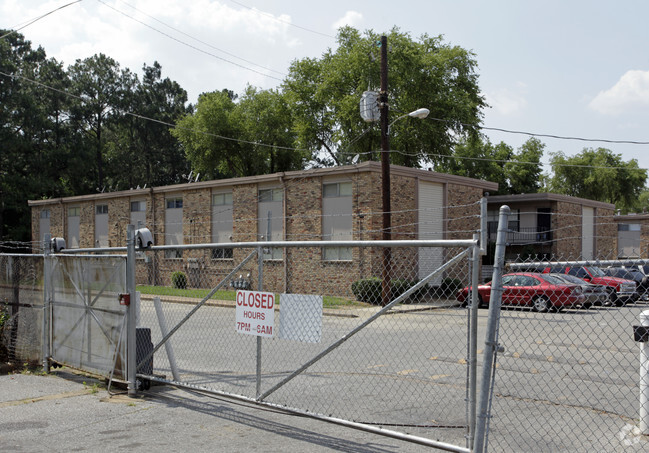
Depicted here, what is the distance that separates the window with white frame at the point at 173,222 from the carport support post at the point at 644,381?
29.4 metres

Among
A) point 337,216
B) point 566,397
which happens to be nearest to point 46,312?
point 566,397

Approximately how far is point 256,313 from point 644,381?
154 inches

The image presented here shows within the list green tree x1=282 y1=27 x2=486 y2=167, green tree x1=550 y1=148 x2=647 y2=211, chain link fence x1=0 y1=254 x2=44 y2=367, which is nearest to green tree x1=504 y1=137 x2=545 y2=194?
green tree x1=550 y1=148 x2=647 y2=211

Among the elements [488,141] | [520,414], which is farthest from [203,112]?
[520,414]

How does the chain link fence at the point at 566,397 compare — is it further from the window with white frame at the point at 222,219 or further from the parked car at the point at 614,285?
the window with white frame at the point at 222,219

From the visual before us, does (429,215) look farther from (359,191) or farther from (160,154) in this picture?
(160,154)

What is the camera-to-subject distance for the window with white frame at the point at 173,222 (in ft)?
110

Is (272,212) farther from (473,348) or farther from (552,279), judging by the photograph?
(473,348)

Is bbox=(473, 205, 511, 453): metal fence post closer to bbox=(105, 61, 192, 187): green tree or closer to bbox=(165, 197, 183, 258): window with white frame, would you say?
bbox=(165, 197, 183, 258): window with white frame

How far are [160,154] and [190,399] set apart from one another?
216 feet

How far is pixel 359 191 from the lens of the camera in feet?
82.6

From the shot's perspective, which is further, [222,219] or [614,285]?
[222,219]

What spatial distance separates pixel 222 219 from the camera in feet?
102

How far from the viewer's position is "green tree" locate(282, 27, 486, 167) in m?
43.2
